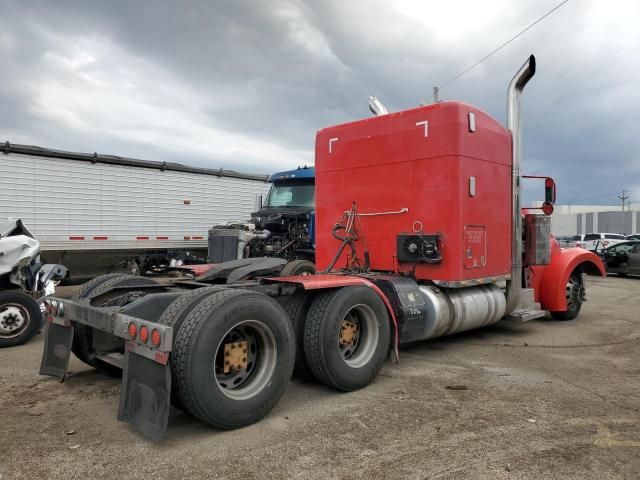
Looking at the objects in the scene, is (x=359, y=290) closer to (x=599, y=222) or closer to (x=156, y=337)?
(x=156, y=337)

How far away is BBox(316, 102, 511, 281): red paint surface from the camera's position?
5836mm

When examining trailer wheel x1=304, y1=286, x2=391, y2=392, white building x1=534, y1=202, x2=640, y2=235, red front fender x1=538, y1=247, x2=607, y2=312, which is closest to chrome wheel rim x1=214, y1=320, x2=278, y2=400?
trailer wheel x1=304, y1=286, x2=391, y2=392

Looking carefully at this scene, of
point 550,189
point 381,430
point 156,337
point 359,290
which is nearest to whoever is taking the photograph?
point 156,337

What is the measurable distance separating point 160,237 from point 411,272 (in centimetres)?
965

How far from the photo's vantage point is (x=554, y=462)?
320 cm

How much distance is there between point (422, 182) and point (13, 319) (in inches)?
218

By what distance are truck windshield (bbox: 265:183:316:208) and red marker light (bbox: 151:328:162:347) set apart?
7.41 m

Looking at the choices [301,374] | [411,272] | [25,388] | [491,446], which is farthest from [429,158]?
[25,388]

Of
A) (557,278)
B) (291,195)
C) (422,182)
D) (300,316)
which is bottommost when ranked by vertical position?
(300,316)

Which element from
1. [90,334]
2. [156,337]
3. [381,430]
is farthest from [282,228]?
[156,337]

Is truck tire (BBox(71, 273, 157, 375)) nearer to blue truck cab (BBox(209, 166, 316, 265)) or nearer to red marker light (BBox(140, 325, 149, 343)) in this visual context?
red marker light (BBox(140, 325, 149, 343))

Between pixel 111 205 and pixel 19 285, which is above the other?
pixel 111 205

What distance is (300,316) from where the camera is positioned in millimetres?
4633

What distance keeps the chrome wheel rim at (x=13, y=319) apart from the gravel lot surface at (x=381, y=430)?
88 centimetres
